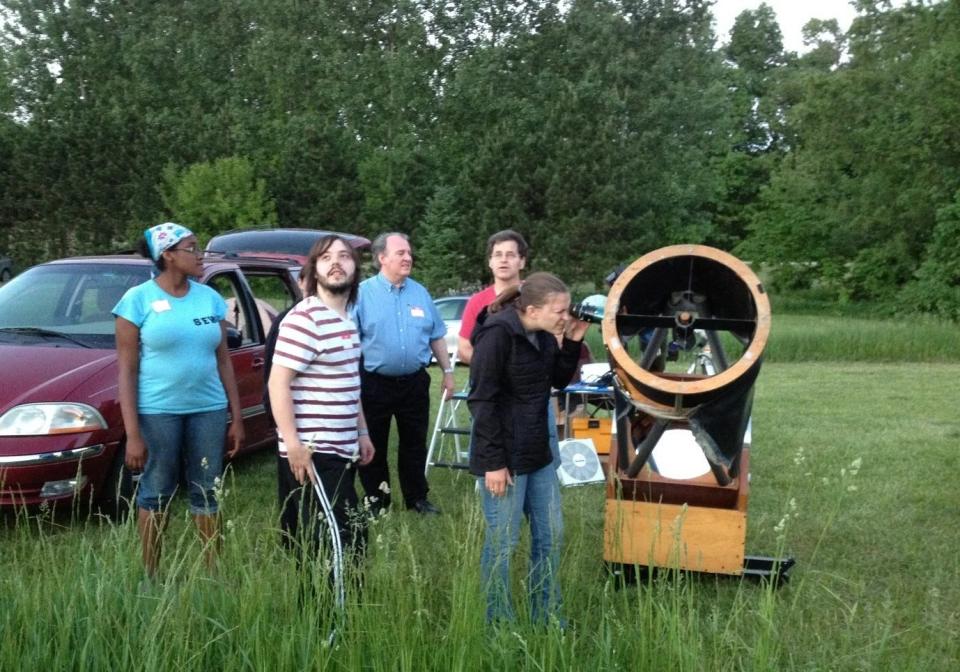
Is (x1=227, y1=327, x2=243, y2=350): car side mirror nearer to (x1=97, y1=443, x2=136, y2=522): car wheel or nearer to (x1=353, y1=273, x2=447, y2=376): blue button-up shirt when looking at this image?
(x1=353, y1=273, x2=447, y2=376): blue button-up shirt

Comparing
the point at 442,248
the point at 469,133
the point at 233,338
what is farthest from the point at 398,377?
the point at 469,133

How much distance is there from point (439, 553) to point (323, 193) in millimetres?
31443

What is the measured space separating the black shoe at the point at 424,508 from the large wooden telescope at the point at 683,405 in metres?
1.77

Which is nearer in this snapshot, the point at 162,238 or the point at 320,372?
the point at 320,372

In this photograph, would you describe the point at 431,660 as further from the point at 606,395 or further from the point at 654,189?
the point at 654,189

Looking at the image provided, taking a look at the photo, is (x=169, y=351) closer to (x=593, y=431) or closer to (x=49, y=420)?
(x=49, y=420)

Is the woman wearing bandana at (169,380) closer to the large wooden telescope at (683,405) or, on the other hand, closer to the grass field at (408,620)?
the grass field at (408,620)

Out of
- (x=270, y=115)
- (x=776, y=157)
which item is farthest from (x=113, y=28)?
(x=776, y=157)

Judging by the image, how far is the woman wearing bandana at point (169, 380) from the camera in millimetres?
4160

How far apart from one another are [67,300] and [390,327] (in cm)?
221

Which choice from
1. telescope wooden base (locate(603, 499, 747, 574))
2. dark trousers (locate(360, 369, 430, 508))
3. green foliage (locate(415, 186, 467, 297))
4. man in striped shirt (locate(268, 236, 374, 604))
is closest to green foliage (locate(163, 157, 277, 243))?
green foliage (locate(415, 186, 467, 297))

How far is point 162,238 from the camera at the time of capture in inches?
167

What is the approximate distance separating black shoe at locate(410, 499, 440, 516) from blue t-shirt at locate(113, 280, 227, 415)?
2080 millimetres

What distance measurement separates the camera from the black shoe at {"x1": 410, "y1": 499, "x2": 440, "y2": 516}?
6055mm
